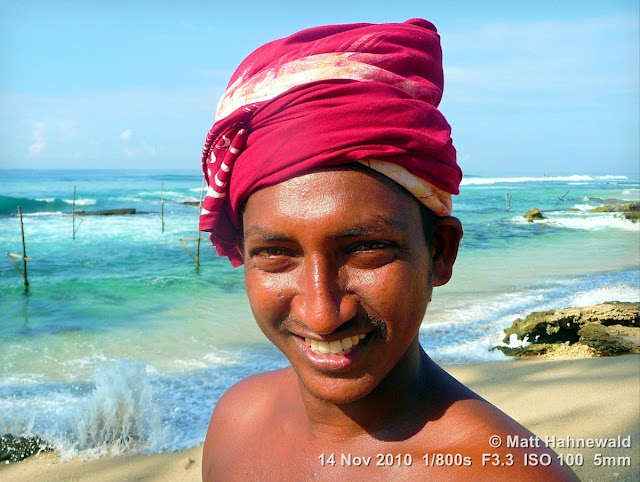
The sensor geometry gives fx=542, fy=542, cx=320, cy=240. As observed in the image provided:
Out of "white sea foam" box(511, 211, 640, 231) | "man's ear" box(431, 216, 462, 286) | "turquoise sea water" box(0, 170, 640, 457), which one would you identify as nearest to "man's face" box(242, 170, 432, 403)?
"man's ear" box(431, 216, 462, 286)

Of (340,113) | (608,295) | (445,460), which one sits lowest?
(608,295)

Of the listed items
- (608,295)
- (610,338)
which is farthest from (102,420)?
(608,295)

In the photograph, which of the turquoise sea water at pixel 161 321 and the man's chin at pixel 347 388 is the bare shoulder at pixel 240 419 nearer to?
the man's chin at pixel 347 388

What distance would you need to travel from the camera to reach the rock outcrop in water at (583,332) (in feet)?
21.7

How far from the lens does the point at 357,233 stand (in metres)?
1.35

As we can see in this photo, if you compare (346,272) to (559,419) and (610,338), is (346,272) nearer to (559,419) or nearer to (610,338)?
(559,419)

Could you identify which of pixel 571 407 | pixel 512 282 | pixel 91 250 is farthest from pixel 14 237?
pixel 571 407

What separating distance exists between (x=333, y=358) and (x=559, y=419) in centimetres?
393

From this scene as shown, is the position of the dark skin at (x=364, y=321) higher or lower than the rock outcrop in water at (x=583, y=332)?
higher

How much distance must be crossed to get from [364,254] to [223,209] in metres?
0.58

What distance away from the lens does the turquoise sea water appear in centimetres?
619

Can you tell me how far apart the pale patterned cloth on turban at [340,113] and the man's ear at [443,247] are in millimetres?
53

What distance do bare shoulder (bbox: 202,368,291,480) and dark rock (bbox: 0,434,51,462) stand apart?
14.0 feet

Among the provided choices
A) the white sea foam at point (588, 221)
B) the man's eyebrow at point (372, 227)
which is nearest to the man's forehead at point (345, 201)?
the man's eyebrow at point (372, 227)
